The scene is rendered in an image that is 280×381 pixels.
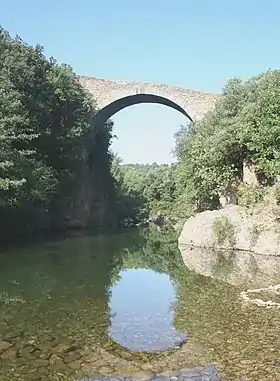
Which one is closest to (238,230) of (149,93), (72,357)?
(72,357)

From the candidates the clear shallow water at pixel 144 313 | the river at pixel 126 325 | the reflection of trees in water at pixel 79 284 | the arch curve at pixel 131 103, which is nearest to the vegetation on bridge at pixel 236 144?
the reflection of trees in water at pixel 79 284

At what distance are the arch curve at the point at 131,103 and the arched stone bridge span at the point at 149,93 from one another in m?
0.32

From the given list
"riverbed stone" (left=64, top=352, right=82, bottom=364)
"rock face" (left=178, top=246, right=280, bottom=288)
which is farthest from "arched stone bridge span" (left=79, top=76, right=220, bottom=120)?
"riverbed stone" (left=64, top=352, right=82, bottom=364)

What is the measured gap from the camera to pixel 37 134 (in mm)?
22922

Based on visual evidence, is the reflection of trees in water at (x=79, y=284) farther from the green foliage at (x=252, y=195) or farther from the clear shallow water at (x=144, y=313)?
the green foliage at (x=252, y=195)

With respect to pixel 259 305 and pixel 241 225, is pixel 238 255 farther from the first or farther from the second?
pixel 259 305

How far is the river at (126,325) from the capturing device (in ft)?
20.1

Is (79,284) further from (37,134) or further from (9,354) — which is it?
(37,134)

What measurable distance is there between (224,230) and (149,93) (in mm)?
18229

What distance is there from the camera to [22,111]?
2192 centimetres

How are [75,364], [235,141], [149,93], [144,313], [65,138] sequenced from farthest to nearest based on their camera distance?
[149,93] < [65,138] < [235,141] < [144,313] < [75,364]

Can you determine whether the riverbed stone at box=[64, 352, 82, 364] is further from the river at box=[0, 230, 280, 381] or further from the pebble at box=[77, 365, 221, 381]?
the pebble at box=[77, 365, 221, 381]

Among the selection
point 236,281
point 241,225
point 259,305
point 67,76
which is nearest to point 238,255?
point 241,225

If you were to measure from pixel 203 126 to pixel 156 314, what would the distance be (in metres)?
19.2
